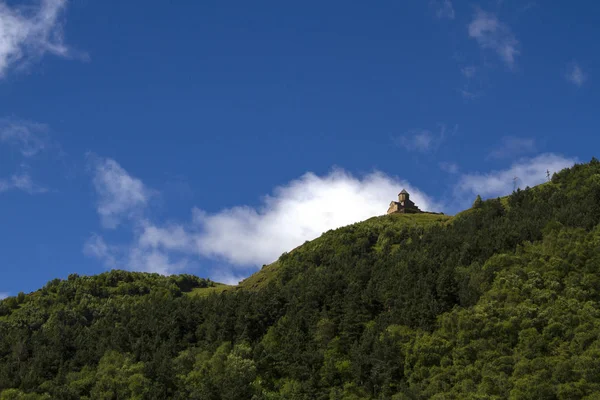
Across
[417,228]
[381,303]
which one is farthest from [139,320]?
[417,228]

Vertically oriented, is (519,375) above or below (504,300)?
below

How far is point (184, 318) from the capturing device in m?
133

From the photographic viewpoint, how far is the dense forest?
90.3 m

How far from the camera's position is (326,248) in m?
195

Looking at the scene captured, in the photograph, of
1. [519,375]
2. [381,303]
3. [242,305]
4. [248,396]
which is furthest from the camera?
[242,305]

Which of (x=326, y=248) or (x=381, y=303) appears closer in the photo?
(x=381, y=303)

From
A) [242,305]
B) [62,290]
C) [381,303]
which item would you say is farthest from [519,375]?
[62,290]

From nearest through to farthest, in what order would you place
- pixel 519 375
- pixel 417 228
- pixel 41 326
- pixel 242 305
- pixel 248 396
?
1. pixel 519 375
2. pixel 248 396
3. pixel 242 305
4. pixel 41 326
5. pixel 417 228

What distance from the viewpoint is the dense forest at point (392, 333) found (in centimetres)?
9031

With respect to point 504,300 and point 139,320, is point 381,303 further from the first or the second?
point 139,320

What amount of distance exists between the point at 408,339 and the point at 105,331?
6653 centimetres

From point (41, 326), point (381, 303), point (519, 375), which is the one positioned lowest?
point (519, 375)

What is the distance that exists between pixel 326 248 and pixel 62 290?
76.5 metres

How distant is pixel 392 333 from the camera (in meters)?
104
